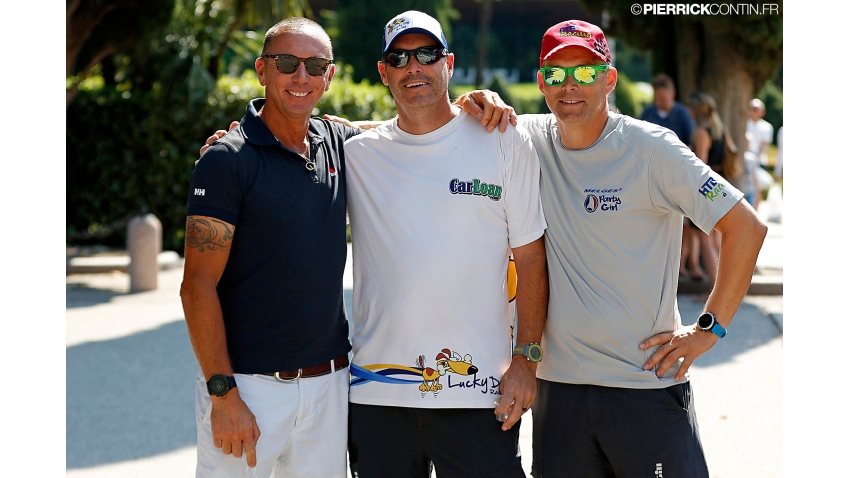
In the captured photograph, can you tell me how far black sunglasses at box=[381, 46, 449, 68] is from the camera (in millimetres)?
3445

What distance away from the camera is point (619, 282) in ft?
11.3

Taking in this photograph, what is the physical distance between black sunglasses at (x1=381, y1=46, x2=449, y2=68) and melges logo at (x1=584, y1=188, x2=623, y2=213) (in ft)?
2.67

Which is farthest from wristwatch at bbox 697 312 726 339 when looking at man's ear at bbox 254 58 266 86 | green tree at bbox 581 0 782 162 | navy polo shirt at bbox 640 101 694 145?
green tree at bbox 581 0 782 162

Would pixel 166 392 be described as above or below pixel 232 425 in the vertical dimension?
below

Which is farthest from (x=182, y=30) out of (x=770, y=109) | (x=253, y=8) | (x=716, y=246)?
(x=770, y=109)

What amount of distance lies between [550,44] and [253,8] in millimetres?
11162

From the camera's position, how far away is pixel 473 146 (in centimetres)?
351

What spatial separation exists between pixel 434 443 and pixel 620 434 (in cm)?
74

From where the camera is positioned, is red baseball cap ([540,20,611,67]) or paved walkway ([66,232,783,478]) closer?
red baseball cap ([540,20,611,67])

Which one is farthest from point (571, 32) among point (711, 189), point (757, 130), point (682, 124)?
point (757, 130)

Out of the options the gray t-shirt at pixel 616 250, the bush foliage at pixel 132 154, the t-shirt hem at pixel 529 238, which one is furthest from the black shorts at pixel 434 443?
the bush foliage at pixel 132 154

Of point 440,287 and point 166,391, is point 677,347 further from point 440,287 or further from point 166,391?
point 166,391

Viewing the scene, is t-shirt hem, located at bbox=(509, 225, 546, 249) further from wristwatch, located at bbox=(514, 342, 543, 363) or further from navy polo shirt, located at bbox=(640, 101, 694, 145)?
navy polo shirt, located at bbox=(640, 101, 694, 145)

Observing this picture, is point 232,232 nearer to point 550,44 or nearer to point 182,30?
point 550,44
